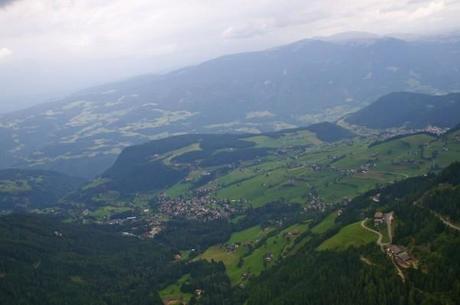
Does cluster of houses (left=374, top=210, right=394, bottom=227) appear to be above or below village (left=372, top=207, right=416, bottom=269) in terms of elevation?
below

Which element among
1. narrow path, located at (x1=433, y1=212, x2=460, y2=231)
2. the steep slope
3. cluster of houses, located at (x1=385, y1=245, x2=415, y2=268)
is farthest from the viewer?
narrow path, located at (x1=433, y1=212, x2=460, y2=231)

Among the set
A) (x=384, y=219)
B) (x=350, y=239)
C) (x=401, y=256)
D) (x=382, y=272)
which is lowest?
(x=350, y=239)

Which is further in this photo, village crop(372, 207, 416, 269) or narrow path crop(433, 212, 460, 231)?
narrow path crop(433, 212, 460, 231)

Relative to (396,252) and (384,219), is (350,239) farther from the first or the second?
(396,252)

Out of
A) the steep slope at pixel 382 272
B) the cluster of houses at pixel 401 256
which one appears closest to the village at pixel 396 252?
the cluster of houses at pixel 401 256

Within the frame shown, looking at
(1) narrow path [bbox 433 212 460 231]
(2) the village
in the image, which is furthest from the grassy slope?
(1) narrow path [bbox 433 212 460 231]

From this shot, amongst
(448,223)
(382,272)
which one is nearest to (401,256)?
(382,272)

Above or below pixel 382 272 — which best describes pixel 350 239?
below

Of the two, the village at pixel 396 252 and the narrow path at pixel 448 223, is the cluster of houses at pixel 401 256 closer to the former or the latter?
the village at pixel 396 252

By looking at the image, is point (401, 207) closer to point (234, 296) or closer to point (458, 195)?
point (458, 195)

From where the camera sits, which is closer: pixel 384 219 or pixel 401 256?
pixel 401 256

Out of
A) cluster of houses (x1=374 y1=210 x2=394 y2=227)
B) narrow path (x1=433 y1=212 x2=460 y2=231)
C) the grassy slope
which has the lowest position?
the grassy slope

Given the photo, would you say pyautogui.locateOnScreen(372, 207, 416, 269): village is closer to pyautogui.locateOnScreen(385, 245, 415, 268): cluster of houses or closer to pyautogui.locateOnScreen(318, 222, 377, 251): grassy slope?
pyautogui.locateOnScreen(385, 245, 415, 268): cluster of houses
